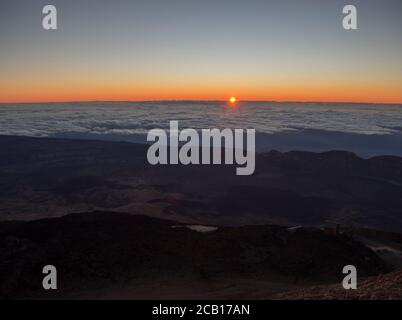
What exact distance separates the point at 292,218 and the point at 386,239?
24.2 meters

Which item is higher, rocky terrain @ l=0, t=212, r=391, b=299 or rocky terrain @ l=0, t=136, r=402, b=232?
rocky terrain @ l=0, t=212, r=391, b=299

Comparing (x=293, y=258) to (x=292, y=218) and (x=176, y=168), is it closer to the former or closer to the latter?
(x=292, y=218)

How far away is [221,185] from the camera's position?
193 feet

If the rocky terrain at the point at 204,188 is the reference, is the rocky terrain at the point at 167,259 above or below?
above

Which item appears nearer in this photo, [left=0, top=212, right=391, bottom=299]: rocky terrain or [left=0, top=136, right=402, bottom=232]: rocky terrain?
[left=0, top=212, right=391, bottom=299]: rocky terrain

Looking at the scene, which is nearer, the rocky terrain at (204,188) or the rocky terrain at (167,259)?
the rocky terrain at (167,259)

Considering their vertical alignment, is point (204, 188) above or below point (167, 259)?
below

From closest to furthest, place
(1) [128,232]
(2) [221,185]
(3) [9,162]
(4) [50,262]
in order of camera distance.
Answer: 1. (4) [50,262]
2. (1) [128,232]
3. (2) [221,185]
4. (3) [9,162]

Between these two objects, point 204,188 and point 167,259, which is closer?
point 167,259
